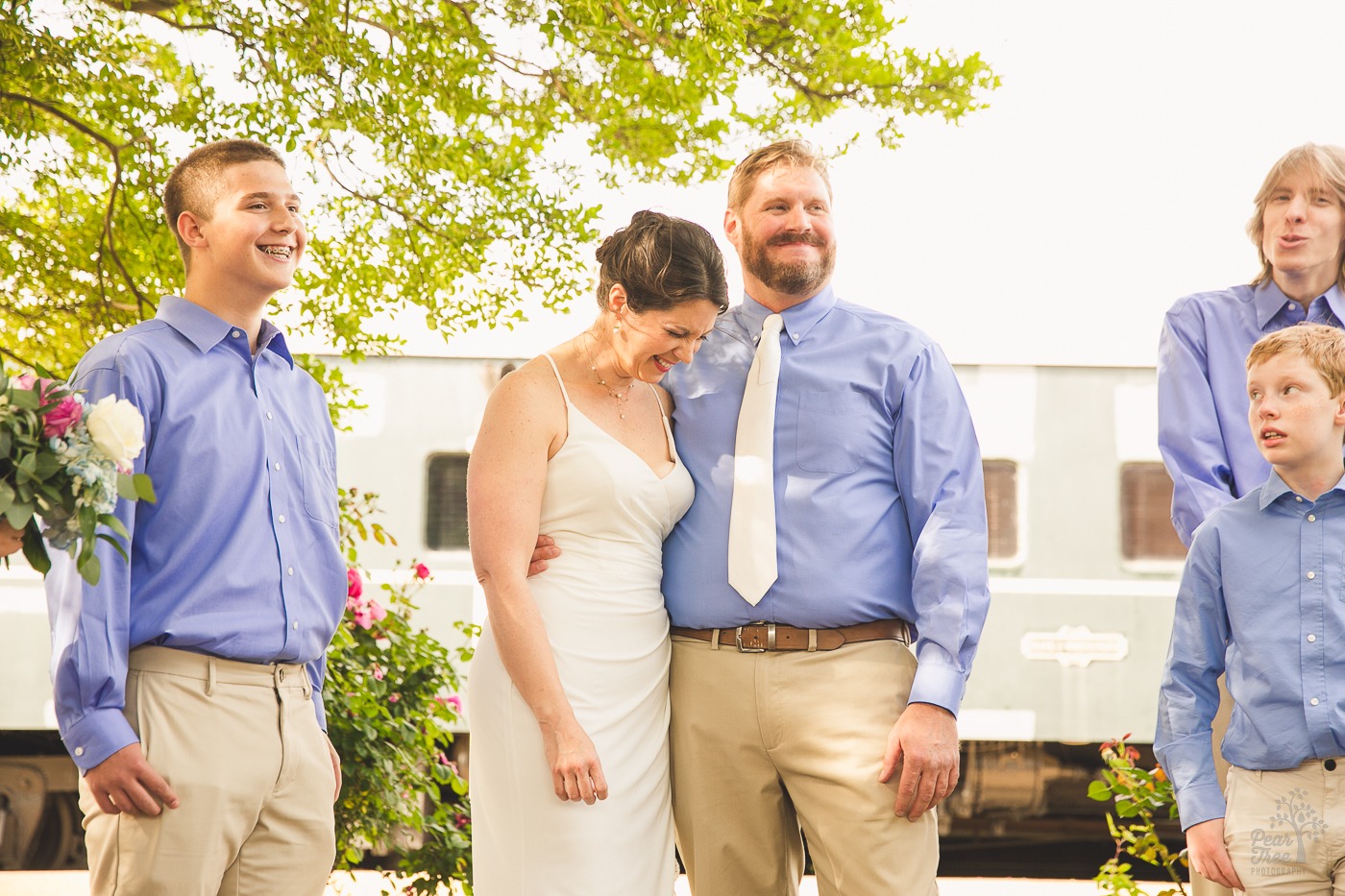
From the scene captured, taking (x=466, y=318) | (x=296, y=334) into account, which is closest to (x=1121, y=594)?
(x=466, y=318)

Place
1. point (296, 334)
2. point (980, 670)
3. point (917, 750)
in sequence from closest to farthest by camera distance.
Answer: point (917, 750), point (296, 334), point (980, 670)

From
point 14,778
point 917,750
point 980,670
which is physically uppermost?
point 917,750

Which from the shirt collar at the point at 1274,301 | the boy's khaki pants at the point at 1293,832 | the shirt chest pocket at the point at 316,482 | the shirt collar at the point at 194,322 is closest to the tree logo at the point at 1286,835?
the boy's khaki pants at the point at 1293,832

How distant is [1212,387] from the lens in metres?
2.88

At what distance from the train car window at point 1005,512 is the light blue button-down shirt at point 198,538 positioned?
5.61 metres

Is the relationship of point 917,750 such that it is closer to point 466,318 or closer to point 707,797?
point 707,797

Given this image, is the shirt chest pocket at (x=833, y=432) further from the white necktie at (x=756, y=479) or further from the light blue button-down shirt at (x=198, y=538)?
the light blue button-down shirt at (x=198, y=538)

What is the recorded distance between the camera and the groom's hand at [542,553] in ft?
8.09

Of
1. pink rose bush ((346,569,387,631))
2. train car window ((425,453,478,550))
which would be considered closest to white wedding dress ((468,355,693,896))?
pink rose bush ((346,569,387,631))

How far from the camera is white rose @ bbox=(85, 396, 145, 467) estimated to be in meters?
1.90

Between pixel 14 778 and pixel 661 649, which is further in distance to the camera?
pixel 14 778

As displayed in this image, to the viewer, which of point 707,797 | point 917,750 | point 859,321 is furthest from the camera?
point 859,321

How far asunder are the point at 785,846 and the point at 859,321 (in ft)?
3.57

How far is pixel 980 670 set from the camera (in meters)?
7.31
